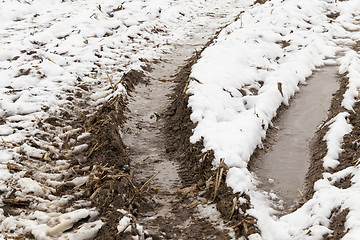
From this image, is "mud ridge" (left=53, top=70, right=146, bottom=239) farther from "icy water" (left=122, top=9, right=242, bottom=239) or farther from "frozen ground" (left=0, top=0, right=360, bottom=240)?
"icy water" (left=122, top=9, right=242, bottom=239)

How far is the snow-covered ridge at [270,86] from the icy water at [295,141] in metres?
0.19

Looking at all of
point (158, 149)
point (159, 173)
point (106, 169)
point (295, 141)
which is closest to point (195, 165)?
point (159, 173)

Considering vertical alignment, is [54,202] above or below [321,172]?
below

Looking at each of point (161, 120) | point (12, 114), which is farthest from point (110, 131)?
point (12, 114)

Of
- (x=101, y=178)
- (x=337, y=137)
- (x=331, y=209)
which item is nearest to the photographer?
(x=331, y=209)

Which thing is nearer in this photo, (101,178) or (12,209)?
(12,209)

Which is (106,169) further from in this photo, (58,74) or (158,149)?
(58,74)

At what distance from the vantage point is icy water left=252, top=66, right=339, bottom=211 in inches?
180

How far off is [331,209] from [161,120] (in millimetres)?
3093

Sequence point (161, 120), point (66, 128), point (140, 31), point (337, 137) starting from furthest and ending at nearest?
point (140, 31) < point (161, 120) < point (66, 128) < point (337, 137)

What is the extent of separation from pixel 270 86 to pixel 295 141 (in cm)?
138

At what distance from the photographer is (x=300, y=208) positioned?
403cm

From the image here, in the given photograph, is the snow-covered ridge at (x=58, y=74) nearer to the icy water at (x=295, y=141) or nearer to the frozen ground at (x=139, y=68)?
the frozen ground at (x=139, y=68)

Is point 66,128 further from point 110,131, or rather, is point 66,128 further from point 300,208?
point 300,208
